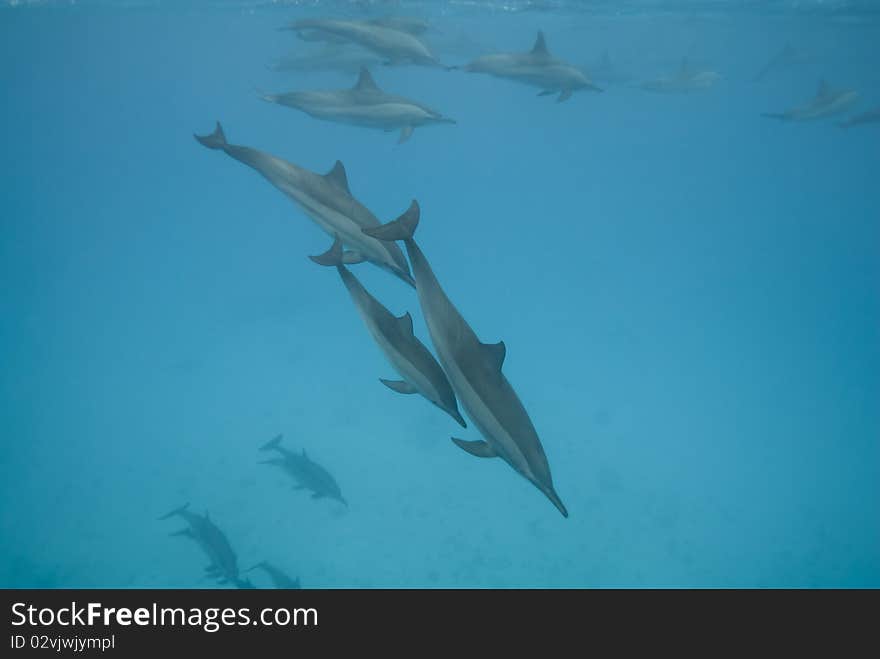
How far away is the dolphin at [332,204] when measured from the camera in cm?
413

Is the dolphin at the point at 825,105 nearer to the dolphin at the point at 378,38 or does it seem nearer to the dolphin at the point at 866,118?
the dolphin at the point at 866,118

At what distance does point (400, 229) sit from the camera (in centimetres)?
355

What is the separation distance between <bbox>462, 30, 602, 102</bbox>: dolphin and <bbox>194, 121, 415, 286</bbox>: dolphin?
15.9 feet

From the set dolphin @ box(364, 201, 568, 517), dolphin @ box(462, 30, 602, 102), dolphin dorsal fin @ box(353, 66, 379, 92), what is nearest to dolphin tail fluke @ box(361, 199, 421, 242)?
dolphin @ box(364, 201, 568, 517)

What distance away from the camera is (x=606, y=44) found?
1060 inches

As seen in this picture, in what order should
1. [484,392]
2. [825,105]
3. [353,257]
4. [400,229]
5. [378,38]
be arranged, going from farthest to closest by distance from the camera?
[825,105] → [378,38] → [353,257] → [400,229] → [484,392]

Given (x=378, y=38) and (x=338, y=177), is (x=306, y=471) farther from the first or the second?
(x=378, y=38)

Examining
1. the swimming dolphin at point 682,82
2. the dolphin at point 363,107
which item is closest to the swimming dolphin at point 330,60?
the dolphin at point 363,107

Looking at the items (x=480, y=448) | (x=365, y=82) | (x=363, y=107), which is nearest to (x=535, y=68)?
(x=365, y=82)

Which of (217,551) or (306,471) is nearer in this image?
(217,551)

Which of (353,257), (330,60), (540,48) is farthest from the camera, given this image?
(330,60)

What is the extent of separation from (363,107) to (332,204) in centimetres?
300

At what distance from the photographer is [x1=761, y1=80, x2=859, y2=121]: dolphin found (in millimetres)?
11789

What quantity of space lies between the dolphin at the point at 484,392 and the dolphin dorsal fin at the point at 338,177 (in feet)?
5.06
